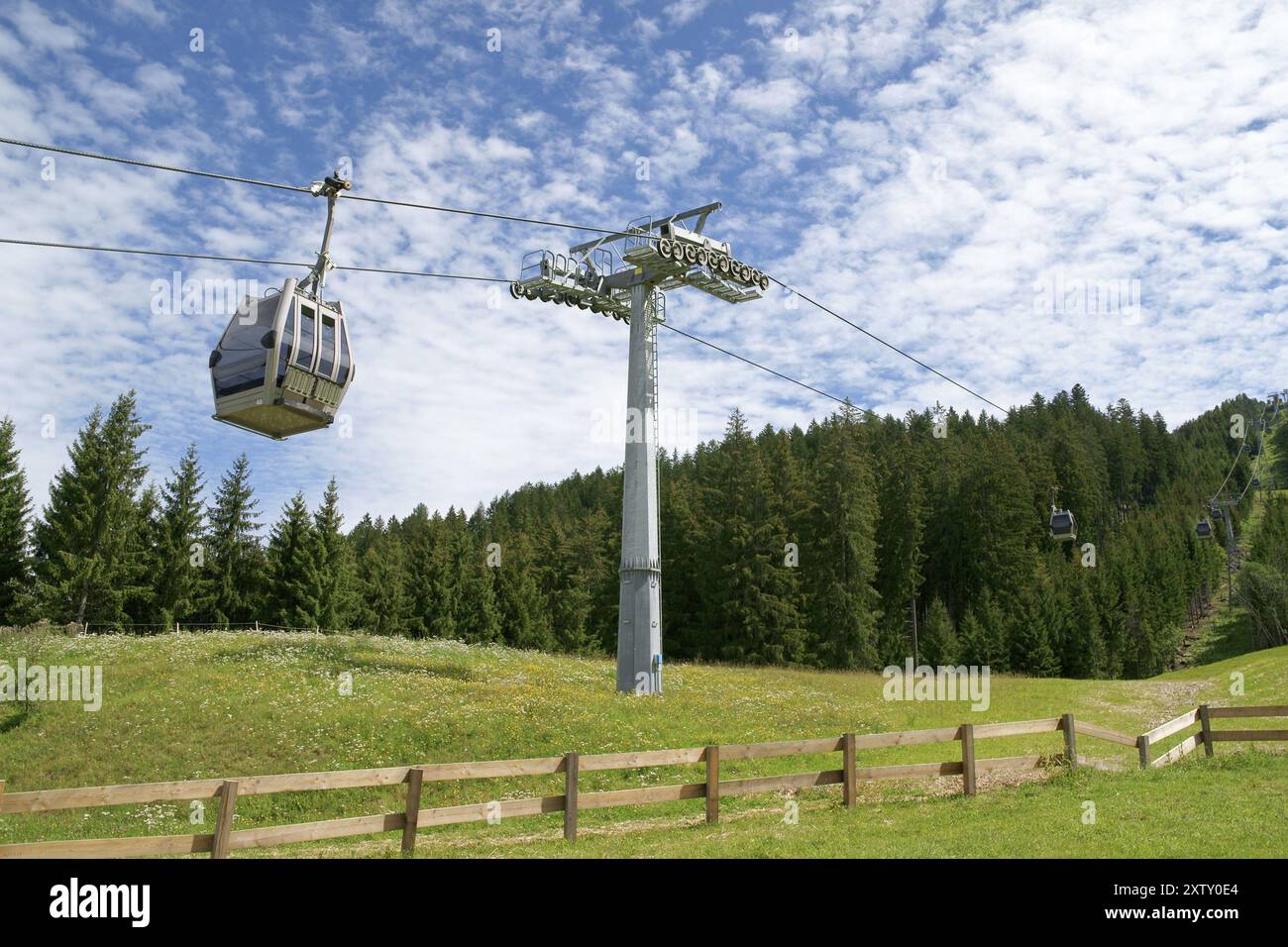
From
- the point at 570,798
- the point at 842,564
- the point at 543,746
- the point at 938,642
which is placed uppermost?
the point at 842,564

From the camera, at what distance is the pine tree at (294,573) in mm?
59969

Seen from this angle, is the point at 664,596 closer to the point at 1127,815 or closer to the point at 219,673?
the point at 219,673

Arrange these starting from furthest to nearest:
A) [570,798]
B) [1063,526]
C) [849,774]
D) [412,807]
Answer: [1063,526] < [849,774] < [570,798] < [412,807]

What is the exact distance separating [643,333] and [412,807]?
21.6m

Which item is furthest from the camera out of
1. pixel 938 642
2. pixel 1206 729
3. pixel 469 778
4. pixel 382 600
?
pixel 382 600

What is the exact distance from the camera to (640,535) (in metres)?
30.1

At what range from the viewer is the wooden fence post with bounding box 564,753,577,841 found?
12.7m

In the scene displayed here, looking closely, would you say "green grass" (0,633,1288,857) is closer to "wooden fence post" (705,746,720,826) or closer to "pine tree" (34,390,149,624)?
"wooden fence post" (705,746,720,826)

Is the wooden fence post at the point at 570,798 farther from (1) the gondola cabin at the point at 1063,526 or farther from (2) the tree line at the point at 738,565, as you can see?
(2) the tree line at the point at 738,565

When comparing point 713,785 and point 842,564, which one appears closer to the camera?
point 713,785

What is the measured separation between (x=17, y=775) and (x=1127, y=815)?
2334 centimetres

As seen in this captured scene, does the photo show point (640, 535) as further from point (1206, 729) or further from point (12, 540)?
point (12, 540)

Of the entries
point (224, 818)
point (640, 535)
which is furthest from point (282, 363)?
point (640, 535)
